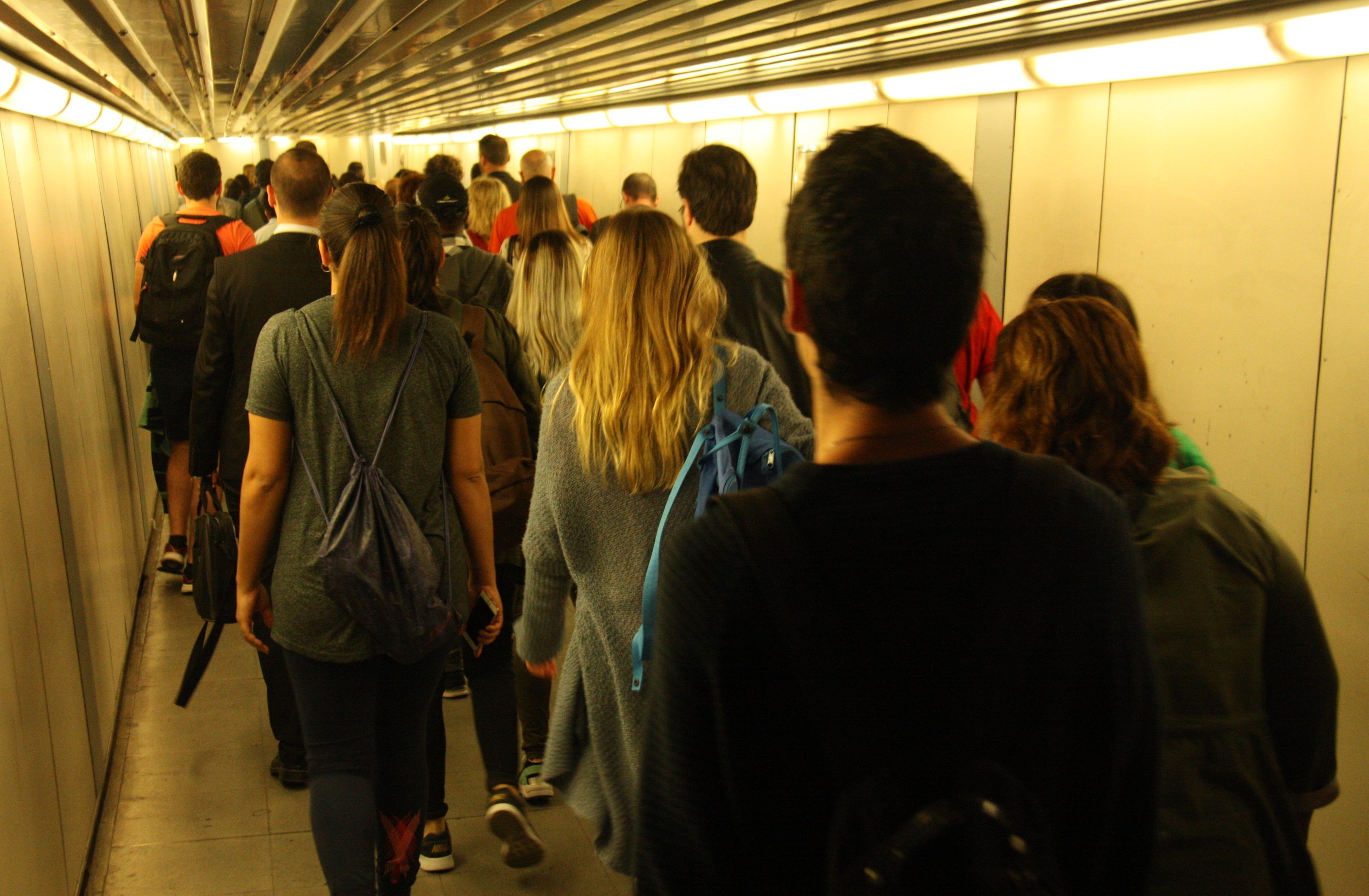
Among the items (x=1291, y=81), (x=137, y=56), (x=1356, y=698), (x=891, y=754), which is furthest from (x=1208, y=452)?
(x=137, y=56)

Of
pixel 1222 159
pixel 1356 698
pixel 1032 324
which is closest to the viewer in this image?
pixel 1032 324

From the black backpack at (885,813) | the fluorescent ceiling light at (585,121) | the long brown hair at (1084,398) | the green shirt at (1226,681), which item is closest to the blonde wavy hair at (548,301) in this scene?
the long brown hair at (1084,398)

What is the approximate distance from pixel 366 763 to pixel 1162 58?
376 centimetres

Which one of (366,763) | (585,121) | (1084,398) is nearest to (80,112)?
(366,763)

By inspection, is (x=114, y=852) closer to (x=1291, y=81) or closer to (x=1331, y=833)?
(x=1331, y=833)

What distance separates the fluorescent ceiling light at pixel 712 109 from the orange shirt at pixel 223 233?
340cm

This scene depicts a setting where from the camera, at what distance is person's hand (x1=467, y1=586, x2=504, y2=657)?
3.10 m

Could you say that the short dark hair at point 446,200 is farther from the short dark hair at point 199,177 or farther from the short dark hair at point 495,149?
the short dark hair at point 495,149

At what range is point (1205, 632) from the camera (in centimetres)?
176

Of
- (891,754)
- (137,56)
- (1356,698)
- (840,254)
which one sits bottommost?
(1356,698)

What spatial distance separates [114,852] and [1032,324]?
11.1 feet

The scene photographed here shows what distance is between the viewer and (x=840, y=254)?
1053mm

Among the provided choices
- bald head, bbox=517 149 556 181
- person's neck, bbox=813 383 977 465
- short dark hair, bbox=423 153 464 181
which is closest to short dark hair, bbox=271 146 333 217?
person's neck, bbox=813 383 977 465

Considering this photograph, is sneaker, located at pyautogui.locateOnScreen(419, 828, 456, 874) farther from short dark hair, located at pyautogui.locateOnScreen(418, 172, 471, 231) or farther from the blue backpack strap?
short dark hair, located at pyautogui.locateOnScreen(418, 172, 471, 231)
